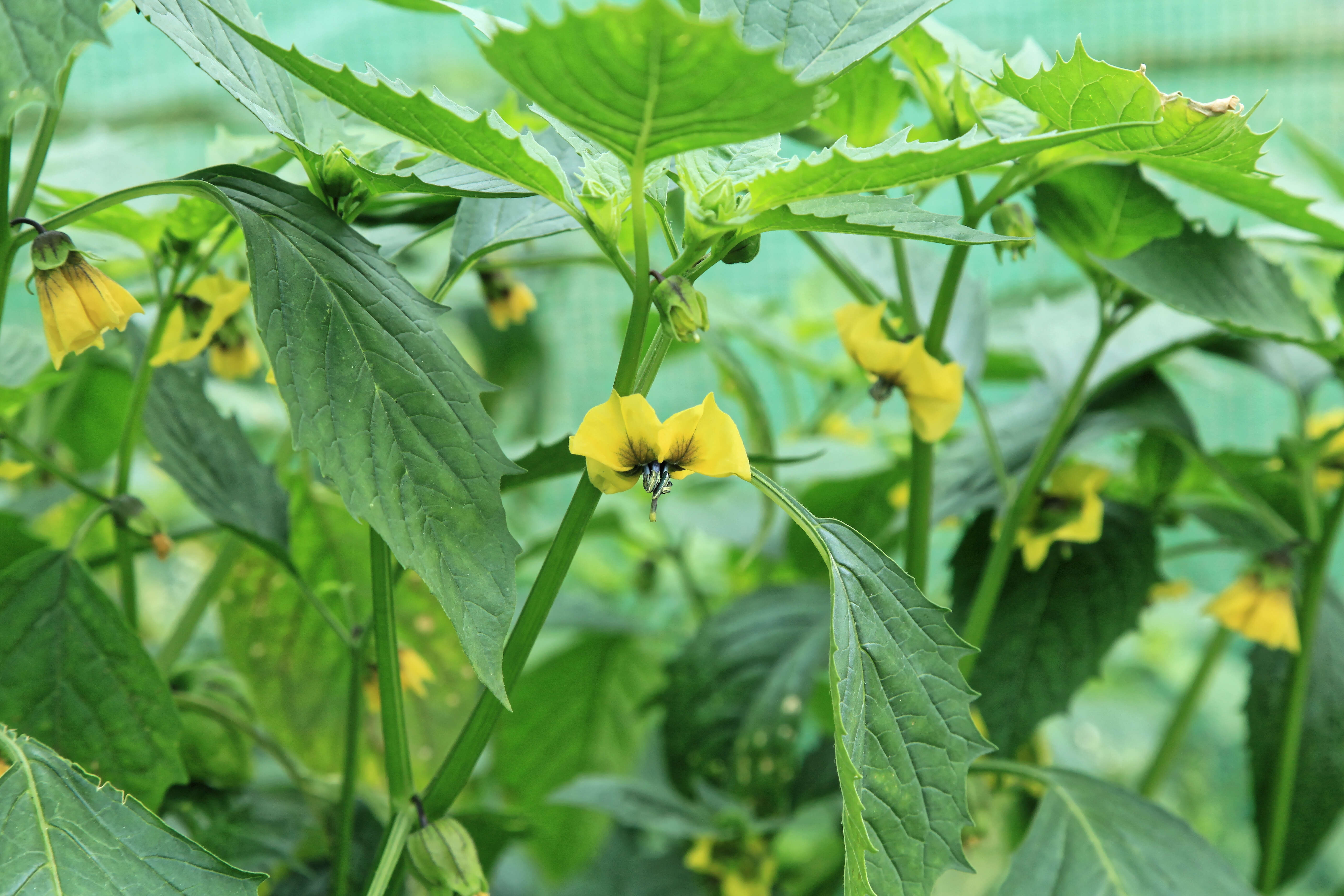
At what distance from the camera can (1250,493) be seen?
1.69 feet

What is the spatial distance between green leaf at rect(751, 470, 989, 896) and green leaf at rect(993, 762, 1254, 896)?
14cm

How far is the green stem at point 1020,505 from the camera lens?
0.47 metres

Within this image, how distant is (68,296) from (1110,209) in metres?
0.39

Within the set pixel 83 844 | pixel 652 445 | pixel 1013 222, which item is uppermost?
pixel 1013 222

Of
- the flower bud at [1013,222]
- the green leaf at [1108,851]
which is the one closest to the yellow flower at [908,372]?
the flower bud at [1013,222]

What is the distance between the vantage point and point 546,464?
38 cm

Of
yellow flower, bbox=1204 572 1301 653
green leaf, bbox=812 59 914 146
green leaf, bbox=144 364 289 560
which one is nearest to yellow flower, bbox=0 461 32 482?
green leaf, bbox=144 364 289 560

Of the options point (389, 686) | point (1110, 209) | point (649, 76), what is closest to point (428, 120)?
point (649, 76)

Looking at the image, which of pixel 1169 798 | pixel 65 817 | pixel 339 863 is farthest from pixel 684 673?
pixel 1169 798

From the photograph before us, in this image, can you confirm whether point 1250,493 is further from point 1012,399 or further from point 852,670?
point 852,670

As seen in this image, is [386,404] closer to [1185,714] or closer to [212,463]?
[212,463]

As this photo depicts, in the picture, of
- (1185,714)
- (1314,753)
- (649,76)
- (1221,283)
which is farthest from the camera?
(1185,714)

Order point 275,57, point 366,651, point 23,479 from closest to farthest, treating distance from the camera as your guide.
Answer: point 275,57, point 366,651, point 23,479

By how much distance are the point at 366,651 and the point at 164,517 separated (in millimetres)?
575
